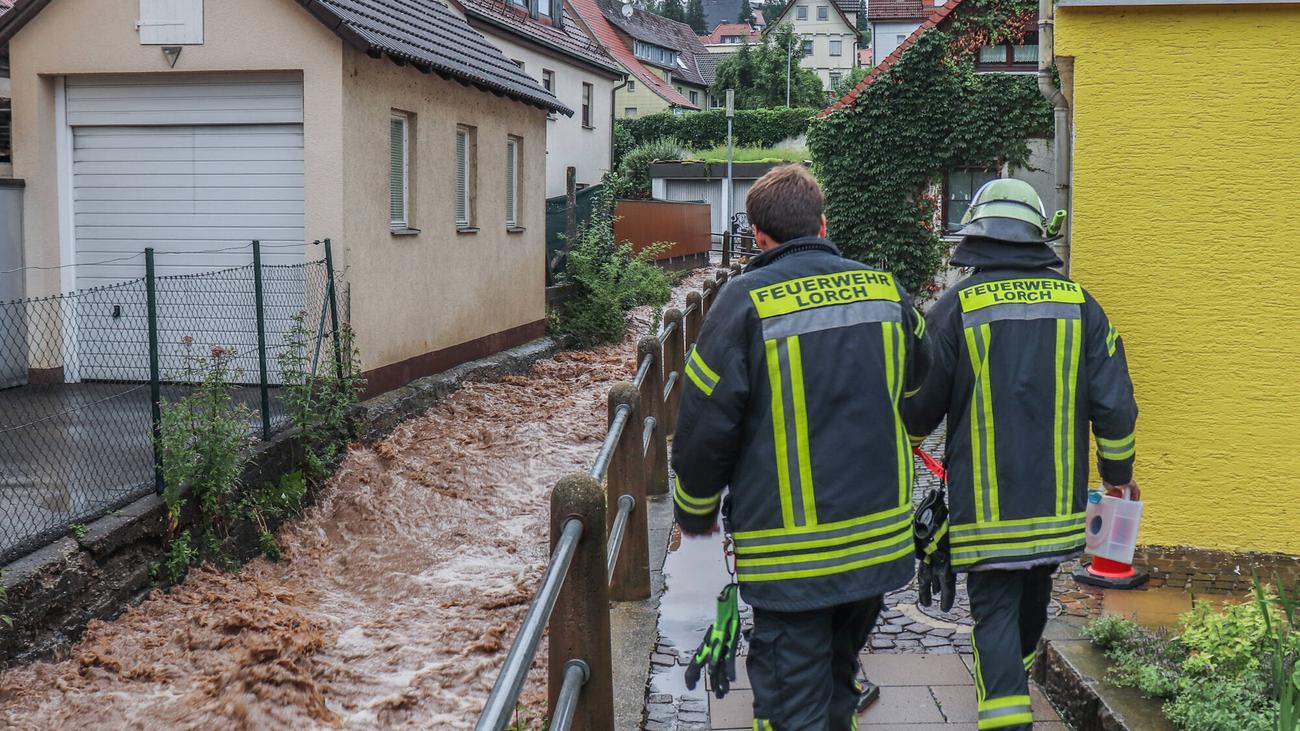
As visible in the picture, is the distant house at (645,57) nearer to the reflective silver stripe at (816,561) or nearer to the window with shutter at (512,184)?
the window with shutter at (512,184)

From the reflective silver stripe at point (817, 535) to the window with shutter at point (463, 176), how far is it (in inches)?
437

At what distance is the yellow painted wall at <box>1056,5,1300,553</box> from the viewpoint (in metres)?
6.45

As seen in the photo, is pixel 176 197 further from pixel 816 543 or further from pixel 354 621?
pixel 816 543

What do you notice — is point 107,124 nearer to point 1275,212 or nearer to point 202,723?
point 202,723

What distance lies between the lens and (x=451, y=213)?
13789 millimetres

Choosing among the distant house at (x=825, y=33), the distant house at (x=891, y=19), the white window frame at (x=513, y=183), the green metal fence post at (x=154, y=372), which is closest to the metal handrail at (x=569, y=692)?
the green metal fence post at (x=154, y=372)

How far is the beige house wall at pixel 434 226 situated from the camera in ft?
36.8


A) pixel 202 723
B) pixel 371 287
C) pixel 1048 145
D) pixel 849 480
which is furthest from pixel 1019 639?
pixel 1048 145

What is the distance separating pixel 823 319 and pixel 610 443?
69.8 inches

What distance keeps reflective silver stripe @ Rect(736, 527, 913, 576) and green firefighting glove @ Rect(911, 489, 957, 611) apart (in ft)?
2.43

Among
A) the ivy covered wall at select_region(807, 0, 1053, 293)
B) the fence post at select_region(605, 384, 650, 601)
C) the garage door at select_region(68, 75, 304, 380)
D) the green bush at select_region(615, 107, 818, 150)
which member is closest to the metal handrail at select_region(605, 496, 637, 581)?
the fence post at select_region(605, 384, 650, 601)

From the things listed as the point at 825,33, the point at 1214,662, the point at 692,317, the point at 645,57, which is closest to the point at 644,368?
the point at 1214,662

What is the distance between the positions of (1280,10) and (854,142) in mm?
16770

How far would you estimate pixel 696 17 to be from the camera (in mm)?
134625
